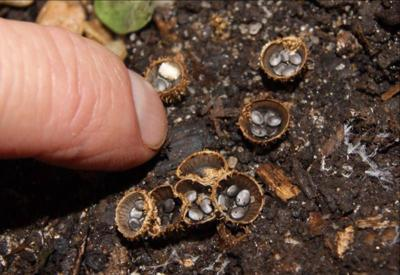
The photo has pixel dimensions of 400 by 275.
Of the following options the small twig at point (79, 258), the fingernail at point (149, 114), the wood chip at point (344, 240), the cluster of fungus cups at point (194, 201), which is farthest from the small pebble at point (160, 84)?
the wood chip at point (344, 240)

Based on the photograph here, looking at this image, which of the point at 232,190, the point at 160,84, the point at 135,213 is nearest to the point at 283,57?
the point at 160,84

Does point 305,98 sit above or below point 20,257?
above

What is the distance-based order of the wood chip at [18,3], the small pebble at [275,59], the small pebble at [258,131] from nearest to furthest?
the small pebble at [258,131] < the small pebble at [275,59] < the wood chip at [18,3]

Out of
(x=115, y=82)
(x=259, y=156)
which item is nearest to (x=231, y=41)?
(x=259, y=156)

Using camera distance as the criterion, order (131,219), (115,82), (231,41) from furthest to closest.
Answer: (231,41) < (131,219) < (115,82)

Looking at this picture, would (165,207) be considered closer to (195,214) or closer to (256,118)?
(195,214)

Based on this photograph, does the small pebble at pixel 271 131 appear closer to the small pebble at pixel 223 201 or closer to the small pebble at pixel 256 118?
the small pebble at pixel 256 118

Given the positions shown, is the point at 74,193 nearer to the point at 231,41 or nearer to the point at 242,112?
the point at 242,112

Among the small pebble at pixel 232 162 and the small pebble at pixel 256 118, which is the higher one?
the small pebble at pixel 256 118

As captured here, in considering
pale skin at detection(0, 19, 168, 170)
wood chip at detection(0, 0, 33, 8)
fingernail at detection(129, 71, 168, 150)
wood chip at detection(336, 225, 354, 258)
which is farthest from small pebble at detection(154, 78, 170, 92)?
wood chip at detection(336, 225, 354, 258)
